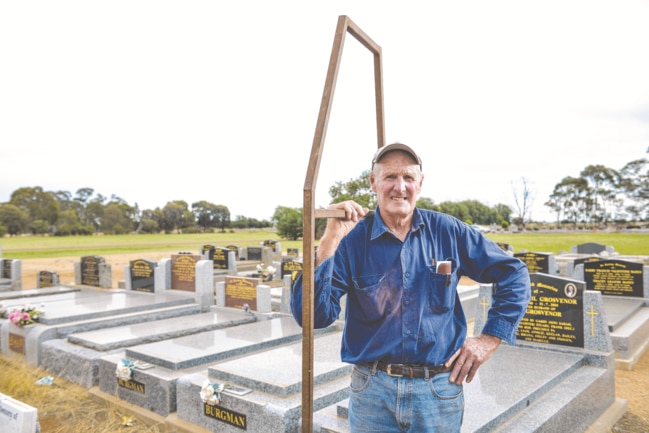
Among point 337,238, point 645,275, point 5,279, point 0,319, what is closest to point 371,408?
point 337,238

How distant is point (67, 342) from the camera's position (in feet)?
23.5

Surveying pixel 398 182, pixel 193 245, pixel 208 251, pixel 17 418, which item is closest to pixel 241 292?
pixel 17 418

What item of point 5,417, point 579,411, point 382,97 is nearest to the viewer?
point 382,97

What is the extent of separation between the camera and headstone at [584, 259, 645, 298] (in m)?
9.54

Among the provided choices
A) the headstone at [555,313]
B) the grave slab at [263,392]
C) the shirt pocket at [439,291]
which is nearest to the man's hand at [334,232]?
the shirt pocket at [439,291]

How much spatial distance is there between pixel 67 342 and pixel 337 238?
6.67 m

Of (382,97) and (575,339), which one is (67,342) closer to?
(382,97)

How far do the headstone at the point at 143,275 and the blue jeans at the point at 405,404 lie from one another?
9.49m

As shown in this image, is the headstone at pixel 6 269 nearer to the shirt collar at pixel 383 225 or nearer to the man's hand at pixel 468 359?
the shirt collar at pixel 383 225

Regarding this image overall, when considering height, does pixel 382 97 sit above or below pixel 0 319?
above

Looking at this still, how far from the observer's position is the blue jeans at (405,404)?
2115mm

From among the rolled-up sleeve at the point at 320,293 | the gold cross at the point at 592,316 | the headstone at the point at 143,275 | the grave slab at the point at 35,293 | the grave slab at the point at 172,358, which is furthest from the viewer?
the grave slab at the point at 35,293

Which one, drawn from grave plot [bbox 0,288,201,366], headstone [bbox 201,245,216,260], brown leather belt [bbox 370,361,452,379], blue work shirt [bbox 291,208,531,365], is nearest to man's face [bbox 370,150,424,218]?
blue work shirt [bbox 291,208,531,365]

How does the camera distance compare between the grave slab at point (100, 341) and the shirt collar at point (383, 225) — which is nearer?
the shirt collar at point (383, 225)
